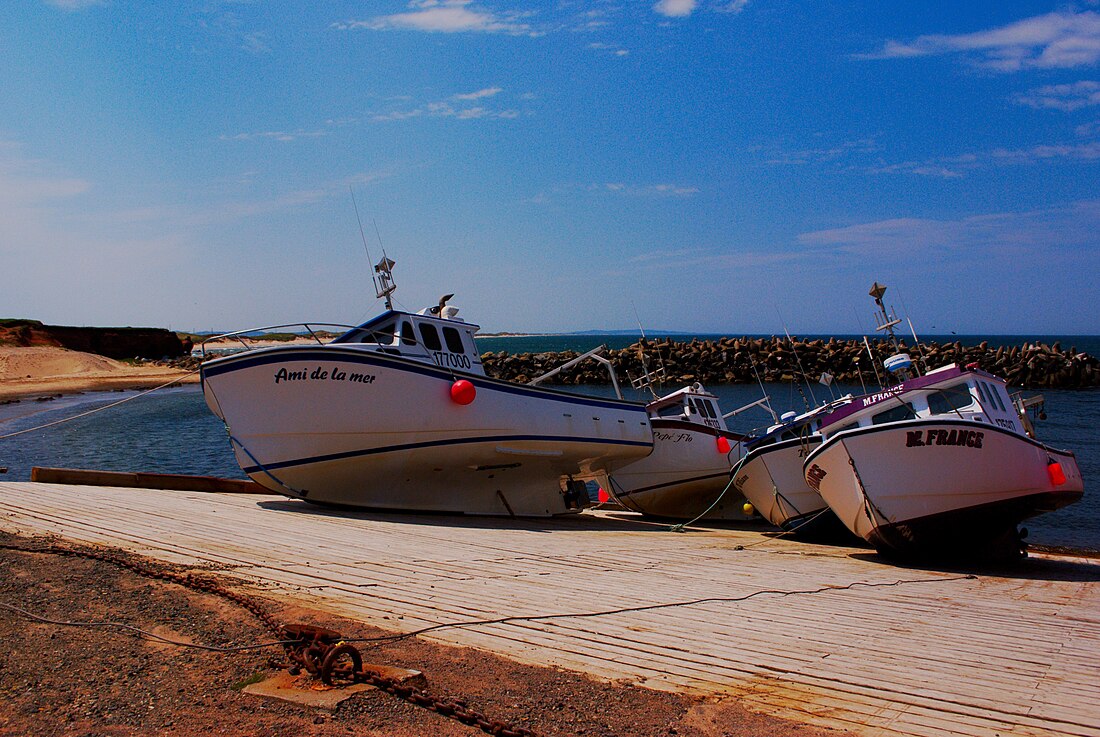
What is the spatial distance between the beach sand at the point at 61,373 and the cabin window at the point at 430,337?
46195 mm

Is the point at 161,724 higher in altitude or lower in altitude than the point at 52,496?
lower

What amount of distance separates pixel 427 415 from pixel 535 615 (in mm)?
7208

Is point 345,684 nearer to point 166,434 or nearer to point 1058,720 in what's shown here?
point 1058,720

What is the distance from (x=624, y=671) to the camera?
207 inches

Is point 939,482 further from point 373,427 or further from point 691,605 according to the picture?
point 373,427

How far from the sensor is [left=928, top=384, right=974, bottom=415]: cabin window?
13859mm

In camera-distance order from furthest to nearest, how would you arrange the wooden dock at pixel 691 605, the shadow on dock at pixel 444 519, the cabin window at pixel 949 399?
the cabin window at pixel 949 399
the shadow on dock at pixel 444 519
the wooden dock at pixel 691 605

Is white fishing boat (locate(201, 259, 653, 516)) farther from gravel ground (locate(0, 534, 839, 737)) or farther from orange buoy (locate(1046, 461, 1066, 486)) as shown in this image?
orange buoy (locate(1046, 461, 1066, 486))

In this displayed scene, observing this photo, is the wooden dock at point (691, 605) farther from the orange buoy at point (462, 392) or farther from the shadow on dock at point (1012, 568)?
the orange buoy at point (462, 392)

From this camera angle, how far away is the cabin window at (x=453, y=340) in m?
15.1

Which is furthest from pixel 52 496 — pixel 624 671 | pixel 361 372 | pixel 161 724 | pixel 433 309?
pixel 624 671


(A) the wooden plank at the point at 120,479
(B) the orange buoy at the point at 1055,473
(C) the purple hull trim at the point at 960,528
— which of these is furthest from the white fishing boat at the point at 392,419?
(B) the orange buoy at the point at 1055,473

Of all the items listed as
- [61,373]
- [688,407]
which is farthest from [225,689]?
[61,373]

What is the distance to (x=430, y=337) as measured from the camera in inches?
582
